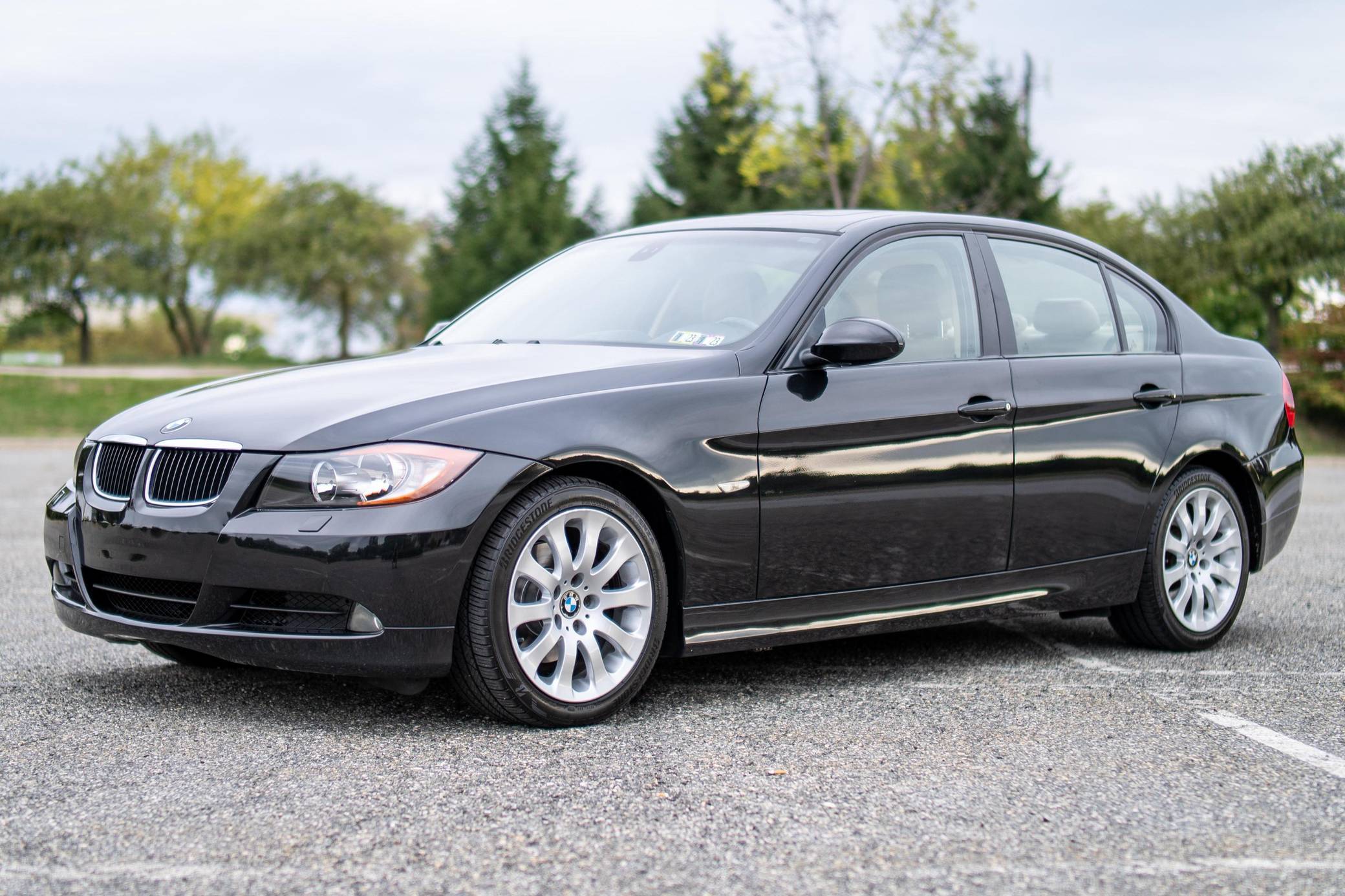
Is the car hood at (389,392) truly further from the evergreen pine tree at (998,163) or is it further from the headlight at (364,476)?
the evergreen pine tree at (998,163)

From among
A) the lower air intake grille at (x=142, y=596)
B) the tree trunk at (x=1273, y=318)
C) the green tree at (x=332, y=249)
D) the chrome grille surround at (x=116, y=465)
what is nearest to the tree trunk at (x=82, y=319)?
the green tree at (x=332, y=249)

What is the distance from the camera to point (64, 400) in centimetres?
3044

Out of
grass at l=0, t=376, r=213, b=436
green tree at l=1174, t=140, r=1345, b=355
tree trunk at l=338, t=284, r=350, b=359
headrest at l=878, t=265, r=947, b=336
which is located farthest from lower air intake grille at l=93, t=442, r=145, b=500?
tree trunk at l=338, t=284, r=350, b=359

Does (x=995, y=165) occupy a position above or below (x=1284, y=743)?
above

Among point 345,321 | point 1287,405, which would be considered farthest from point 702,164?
point 1287,405

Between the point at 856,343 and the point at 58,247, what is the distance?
184 ft

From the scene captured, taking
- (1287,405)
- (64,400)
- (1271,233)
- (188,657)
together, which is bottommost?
(64,400)

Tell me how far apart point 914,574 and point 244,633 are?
7.41ft

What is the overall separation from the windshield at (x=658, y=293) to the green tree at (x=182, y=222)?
5569cm

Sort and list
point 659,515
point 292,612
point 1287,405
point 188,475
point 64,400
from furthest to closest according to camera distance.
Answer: point 64,400, point 1287,405, point 659,515, point 188,475, point 292,612

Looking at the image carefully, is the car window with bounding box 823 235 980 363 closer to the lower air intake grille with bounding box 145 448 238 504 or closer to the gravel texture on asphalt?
the gravel texture on asphalt

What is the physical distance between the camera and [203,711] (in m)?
4.62

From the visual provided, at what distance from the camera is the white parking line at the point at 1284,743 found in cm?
420

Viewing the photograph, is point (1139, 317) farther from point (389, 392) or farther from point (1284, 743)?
point (389, 392)
